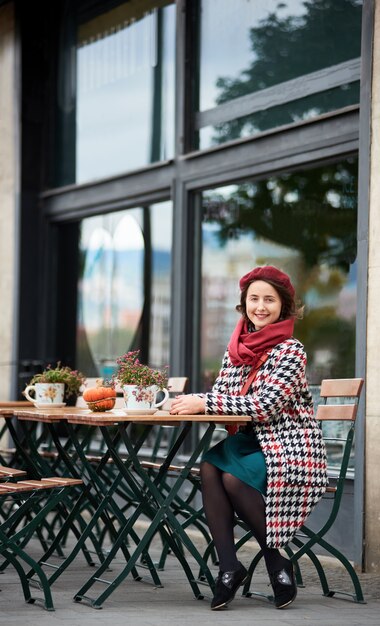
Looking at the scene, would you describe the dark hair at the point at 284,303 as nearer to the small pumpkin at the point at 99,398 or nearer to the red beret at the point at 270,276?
the red beret at the point at 270,276

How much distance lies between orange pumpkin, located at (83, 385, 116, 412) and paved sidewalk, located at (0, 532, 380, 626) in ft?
2.95

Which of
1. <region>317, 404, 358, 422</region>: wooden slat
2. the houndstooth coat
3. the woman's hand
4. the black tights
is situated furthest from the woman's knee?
<region>317, 404, 358, 422</region>: wooden slat

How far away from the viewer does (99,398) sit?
5504mm

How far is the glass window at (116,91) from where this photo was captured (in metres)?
9.23

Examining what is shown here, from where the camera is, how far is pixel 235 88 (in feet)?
27.5

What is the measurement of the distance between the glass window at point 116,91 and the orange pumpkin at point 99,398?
3806mm

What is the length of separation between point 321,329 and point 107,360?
289 centimetres

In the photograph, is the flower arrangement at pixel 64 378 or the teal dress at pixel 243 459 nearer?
the teal dress at pixel 243 459

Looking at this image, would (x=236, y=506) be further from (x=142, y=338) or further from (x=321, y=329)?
(x=142, y=338)

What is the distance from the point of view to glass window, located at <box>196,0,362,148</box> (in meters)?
7.30

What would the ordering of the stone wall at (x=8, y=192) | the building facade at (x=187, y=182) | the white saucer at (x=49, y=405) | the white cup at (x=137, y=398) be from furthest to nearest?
the stone wall at (x=8, y=192) → the building facade at (x=187, y=182) → the white saucer at (x=49, y=405) → the white cup at (x=137, y=398)

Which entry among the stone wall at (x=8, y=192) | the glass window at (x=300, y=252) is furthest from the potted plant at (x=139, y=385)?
the stone wall at (x=8, y=192)

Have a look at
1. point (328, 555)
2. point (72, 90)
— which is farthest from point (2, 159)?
point (328, 555)

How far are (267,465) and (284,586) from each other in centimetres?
55
